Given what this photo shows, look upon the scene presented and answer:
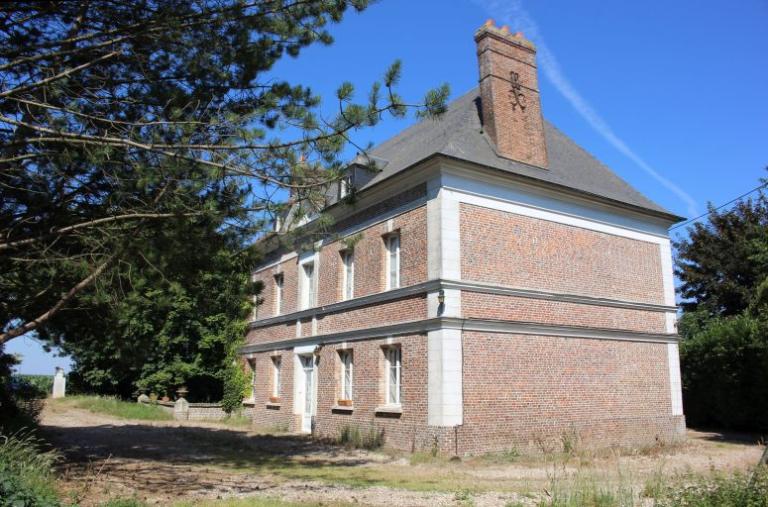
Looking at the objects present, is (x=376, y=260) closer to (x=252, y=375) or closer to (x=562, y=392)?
(x=562, y=392)

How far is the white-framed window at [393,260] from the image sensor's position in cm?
1540

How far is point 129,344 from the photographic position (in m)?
11.8

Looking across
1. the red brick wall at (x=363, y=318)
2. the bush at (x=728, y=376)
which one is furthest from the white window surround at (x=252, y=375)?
the bush at (x=728, y=376)

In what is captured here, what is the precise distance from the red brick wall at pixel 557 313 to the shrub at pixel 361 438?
12.0 ft

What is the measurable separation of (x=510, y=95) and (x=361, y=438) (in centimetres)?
946

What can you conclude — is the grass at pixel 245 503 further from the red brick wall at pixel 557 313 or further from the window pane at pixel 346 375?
the window pane at pixel 346 375

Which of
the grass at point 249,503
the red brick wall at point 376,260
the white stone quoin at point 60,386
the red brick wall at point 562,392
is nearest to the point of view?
the grass at point 249,503

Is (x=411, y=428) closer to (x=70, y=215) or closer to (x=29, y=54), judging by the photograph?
(x=70, y=215)

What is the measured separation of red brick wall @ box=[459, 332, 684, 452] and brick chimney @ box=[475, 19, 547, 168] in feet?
16.2

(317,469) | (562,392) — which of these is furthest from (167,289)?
(562,392)

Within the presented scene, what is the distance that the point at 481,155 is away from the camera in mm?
14875

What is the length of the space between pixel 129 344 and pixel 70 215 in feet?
12.0

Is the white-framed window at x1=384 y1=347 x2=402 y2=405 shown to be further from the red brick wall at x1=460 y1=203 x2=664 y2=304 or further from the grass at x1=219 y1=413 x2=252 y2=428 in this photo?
the grass at x1=219 y1=413 x2=252 y2=428

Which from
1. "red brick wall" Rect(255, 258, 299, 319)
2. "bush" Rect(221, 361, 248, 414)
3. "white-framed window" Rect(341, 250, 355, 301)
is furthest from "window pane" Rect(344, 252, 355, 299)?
"bush" Rect(221, 361, 248, 414)
